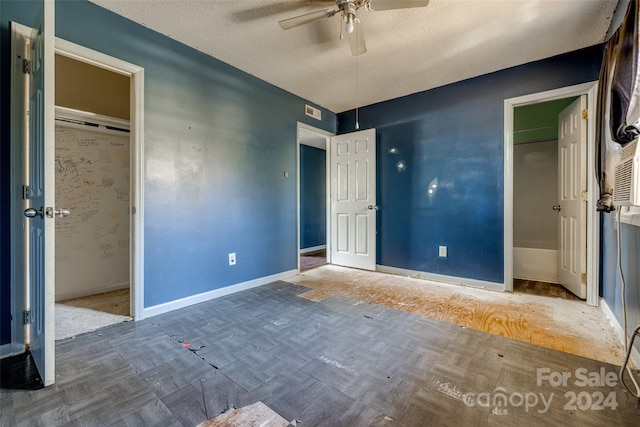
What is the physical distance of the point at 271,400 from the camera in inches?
52.2

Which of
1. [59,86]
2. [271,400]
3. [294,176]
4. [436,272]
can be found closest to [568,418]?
[271,400]

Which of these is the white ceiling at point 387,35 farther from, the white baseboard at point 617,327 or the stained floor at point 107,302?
the stained floor at point 107,302

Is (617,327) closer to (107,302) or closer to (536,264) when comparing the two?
(536,264)

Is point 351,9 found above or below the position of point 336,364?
above

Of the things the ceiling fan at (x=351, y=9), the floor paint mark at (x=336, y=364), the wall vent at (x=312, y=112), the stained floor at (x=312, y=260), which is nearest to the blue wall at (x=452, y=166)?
the wall vent at (x=312, y=112)

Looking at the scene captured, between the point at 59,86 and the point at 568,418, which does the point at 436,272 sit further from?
the point at 59,86

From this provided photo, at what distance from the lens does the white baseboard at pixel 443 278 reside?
3102mm

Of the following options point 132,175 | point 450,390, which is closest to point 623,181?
point 450,390

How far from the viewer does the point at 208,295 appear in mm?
2732

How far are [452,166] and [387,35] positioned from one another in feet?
5.69

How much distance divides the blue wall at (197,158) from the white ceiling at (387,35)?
0.21 meters

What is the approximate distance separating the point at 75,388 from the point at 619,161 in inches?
133

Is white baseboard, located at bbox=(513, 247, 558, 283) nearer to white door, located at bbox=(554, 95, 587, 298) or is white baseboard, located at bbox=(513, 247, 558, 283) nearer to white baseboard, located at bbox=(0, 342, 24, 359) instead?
white door, located at bbox=(554, 95, 587, 298)

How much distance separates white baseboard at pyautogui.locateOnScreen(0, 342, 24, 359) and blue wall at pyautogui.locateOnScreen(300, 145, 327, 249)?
4141 millimetres
